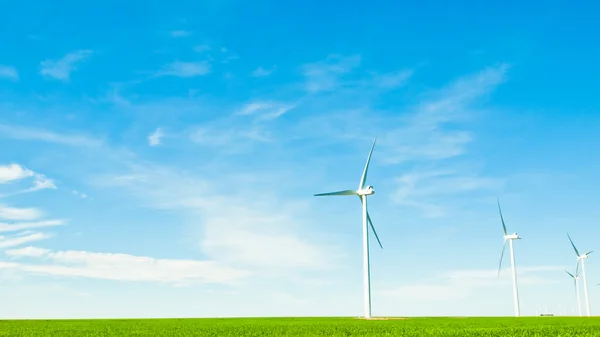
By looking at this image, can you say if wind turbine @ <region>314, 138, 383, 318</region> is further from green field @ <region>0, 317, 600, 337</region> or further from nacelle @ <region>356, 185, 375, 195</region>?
green field @ <region>0, 317, 600, 337</region>

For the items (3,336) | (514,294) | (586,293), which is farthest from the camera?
(586,293)

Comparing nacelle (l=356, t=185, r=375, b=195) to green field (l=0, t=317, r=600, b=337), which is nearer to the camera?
green field (l=0, t=317, r=600, b=337)

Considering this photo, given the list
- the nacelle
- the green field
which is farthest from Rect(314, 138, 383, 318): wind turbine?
the green field

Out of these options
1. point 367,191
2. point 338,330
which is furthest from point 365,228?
point 338,330

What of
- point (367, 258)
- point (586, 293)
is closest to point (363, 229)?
point (367, 258)

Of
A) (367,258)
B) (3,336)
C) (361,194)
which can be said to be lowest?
(3,336)

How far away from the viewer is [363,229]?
272 ft

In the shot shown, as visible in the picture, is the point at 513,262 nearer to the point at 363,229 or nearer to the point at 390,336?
the point at 363,229

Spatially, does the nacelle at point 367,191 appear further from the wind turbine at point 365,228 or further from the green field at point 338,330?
the green field at point 338,330

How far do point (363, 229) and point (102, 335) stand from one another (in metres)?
49.3

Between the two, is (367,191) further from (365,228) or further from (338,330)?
(338,330)

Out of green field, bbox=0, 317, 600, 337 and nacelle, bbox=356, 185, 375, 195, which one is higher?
nacelle, bbox=356, 185, 375, 195

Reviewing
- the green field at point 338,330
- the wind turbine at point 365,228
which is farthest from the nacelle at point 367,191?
the green field at point 338,330

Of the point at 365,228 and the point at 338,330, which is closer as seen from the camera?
the point at 338,330
